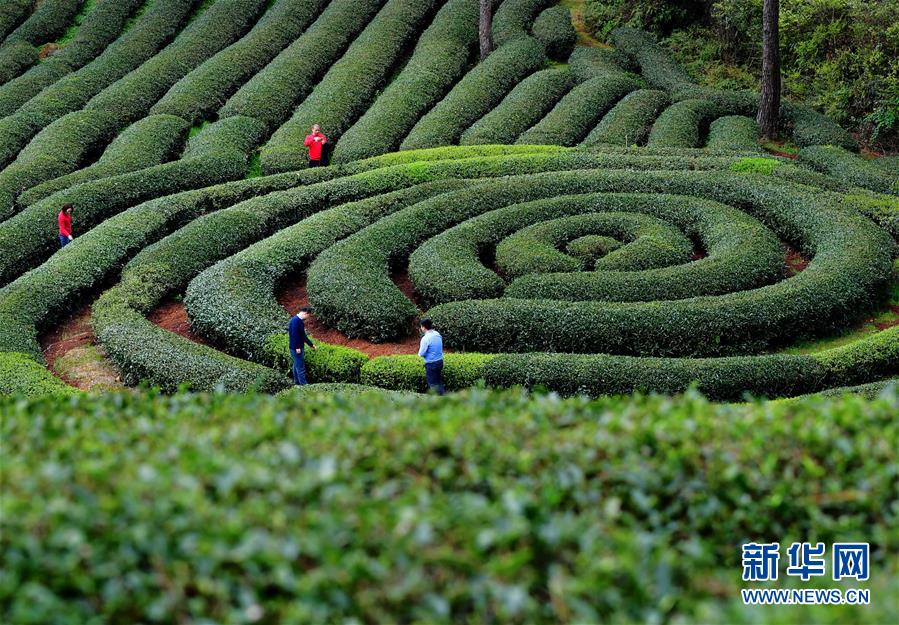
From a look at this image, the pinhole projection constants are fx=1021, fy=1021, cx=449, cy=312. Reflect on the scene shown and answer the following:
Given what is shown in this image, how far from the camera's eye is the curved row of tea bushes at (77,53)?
3262cm

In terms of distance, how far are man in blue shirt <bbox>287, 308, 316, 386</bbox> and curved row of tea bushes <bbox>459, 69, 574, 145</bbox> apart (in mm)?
12842

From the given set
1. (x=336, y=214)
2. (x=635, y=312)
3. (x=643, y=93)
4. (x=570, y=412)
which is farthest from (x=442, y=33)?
(x=570, y=412)

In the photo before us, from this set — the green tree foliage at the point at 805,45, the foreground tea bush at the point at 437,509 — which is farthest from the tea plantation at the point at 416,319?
the green tree foliage at the point at 805,45

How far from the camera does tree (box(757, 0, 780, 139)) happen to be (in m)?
27.7

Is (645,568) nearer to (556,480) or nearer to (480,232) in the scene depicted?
(556,480)

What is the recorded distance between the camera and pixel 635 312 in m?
17.0

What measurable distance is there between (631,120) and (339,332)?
13.7 metres

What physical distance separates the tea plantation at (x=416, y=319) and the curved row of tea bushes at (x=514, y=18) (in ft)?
0.84

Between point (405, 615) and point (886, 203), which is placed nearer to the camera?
point (405, 615)

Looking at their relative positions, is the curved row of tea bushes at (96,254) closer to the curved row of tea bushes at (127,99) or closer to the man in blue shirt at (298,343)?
the curved row of tea bushes at (127,99)

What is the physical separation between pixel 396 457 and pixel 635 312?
9853mm

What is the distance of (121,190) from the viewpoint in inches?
1010

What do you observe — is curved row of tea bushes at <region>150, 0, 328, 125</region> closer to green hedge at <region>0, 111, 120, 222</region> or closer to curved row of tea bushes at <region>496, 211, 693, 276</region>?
green hedge at <region>0, 111, 120, 222</region>

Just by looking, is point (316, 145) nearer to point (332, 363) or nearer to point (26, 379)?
point (332, 363)
